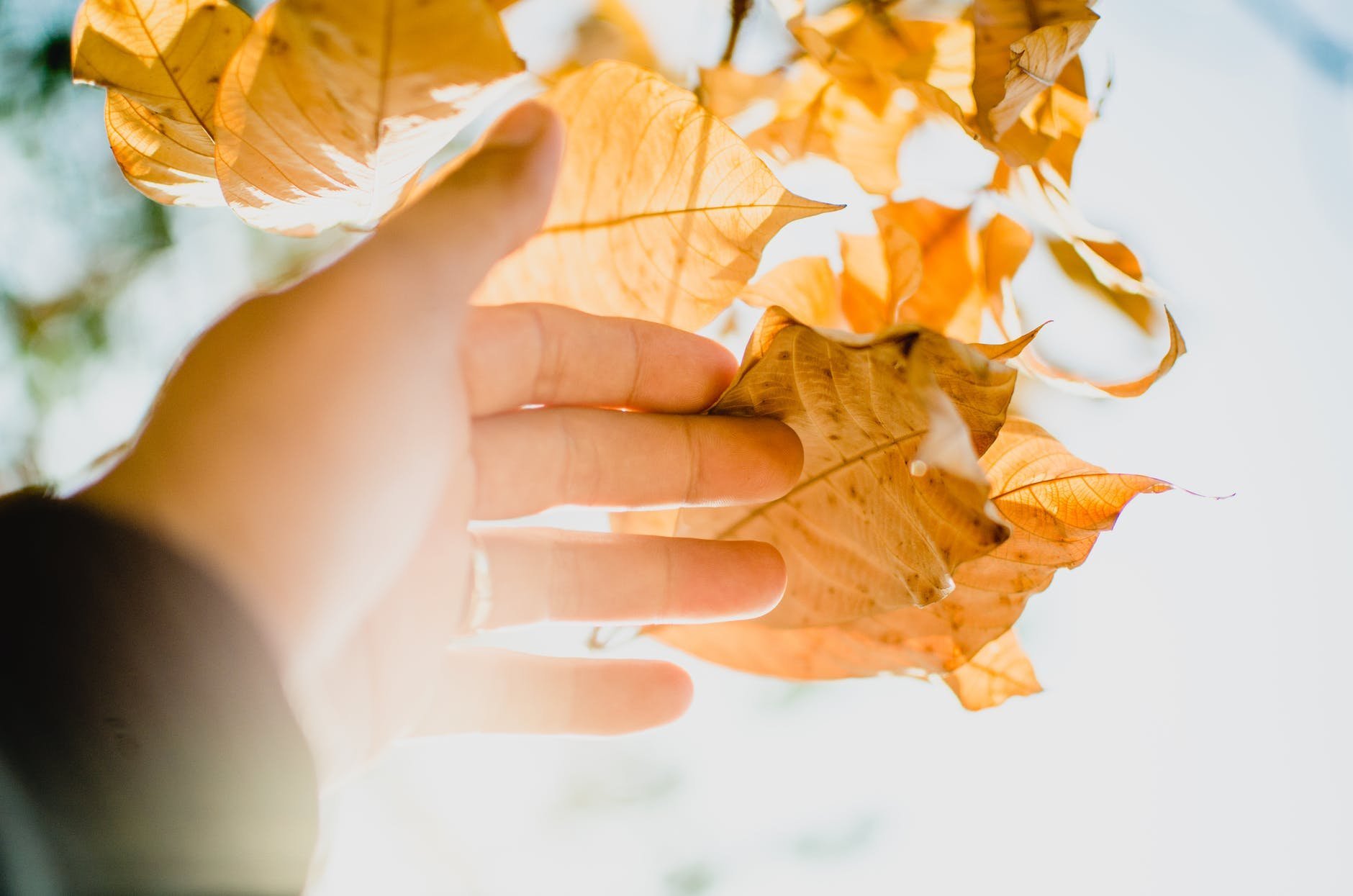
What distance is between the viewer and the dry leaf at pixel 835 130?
26cm

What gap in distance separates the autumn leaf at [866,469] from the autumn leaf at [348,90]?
8 cm

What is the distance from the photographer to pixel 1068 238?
24 cm

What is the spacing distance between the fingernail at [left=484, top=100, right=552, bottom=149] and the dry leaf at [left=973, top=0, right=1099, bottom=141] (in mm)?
101

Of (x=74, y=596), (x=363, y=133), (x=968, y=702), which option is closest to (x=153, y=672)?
(x=74, y=596)

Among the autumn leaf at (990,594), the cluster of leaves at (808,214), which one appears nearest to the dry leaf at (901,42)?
the cluster of leaves at (808,214)

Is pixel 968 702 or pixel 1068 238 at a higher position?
pixel 1068 238

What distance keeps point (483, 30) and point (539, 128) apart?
0.04 metres

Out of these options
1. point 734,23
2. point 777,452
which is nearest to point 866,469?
point 777,452

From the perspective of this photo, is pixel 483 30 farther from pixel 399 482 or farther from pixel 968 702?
pixel 968 702

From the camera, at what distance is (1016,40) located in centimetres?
19

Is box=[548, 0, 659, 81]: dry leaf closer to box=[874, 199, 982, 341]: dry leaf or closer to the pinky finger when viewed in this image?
box=[874, 199, 982, 341]: dry leaf

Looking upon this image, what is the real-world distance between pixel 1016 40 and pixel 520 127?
4.5 inches

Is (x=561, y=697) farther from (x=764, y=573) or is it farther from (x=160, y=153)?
(x=160, y=153)

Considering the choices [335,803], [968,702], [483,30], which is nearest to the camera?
[483,30]
